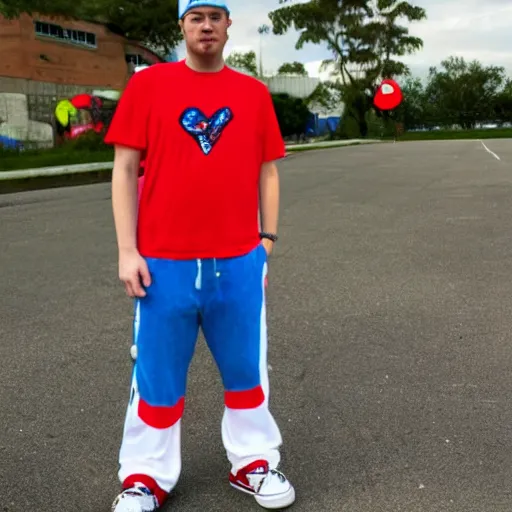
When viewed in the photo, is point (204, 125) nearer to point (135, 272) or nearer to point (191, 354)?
point (135, 272)

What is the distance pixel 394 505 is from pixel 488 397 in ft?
4.02

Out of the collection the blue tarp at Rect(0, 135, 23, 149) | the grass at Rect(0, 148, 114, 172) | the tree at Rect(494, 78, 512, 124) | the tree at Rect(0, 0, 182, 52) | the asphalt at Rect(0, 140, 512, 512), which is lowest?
the asphalt at Rect(0, 140, 512, 512)

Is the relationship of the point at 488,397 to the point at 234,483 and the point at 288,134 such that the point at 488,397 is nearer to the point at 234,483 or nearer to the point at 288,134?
the point at 234,483

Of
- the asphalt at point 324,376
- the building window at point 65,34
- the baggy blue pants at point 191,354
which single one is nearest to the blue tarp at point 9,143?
the building window at point 65,34

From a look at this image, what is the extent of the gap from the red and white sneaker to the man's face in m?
1.51

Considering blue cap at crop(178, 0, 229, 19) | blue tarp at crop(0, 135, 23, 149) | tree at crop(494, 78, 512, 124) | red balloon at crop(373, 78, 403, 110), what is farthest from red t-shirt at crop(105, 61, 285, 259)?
tree at crop(494, 78, 512, 124)

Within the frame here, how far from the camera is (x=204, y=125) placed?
218cm

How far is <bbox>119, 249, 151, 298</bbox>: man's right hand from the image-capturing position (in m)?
2.21

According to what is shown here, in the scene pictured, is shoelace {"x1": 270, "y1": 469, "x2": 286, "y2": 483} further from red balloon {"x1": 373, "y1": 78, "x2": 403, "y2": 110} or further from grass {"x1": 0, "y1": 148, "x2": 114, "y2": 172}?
red balloon {"x1": 373, "y1": 78, "x2": 403, "y2": 110}

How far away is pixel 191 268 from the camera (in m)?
2.24

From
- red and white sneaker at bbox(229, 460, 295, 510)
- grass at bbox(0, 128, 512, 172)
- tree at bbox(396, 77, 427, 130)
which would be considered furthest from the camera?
tree at bbox(396, 77, 427, 130)

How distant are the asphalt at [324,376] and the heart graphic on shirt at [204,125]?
138cm

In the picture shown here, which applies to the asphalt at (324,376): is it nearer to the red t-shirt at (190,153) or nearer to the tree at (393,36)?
the red t-shirt at (190,153)

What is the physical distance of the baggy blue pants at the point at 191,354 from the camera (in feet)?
7.40
